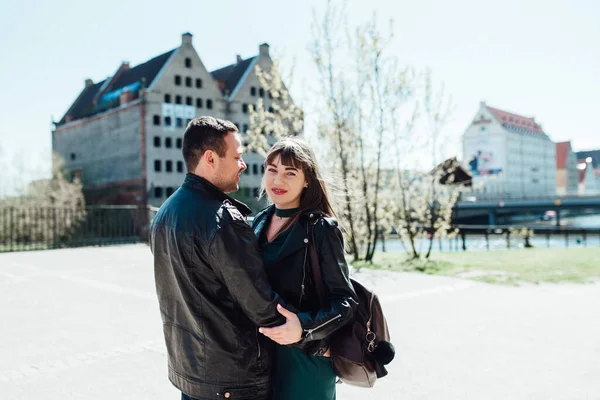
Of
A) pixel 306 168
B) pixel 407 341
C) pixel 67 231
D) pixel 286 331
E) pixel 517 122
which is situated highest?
pixel 517 122

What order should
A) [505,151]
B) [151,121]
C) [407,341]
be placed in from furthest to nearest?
[505,151], [151,121], [407,341]

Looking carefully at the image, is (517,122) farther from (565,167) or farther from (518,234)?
(518,234)

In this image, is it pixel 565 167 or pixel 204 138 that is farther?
pixel 565 167

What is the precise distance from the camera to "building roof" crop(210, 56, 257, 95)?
186 ft

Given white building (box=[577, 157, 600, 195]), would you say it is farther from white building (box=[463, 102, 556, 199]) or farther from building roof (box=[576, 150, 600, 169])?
white building (box=[463, 102, 556, 199])

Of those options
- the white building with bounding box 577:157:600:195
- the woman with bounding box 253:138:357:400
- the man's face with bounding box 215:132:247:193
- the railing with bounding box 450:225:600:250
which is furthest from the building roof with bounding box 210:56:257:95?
the white building with bounding box 577:157:600:195

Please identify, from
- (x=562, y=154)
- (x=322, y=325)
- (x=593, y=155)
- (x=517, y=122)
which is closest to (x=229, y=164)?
(x=322, y=325)

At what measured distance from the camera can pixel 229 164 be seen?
257 centimetres

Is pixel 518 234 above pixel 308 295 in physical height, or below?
below

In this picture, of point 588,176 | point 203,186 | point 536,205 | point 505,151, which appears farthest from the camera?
point 588,176

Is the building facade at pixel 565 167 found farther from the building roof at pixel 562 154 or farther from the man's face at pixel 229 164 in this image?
the man's face at pixel 229 164

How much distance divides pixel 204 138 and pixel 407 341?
4.35 meters

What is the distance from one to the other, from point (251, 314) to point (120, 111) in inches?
2113

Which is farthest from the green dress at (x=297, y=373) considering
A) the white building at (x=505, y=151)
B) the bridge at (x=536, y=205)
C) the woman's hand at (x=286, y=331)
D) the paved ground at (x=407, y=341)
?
the white building at (x=505, y=151)
